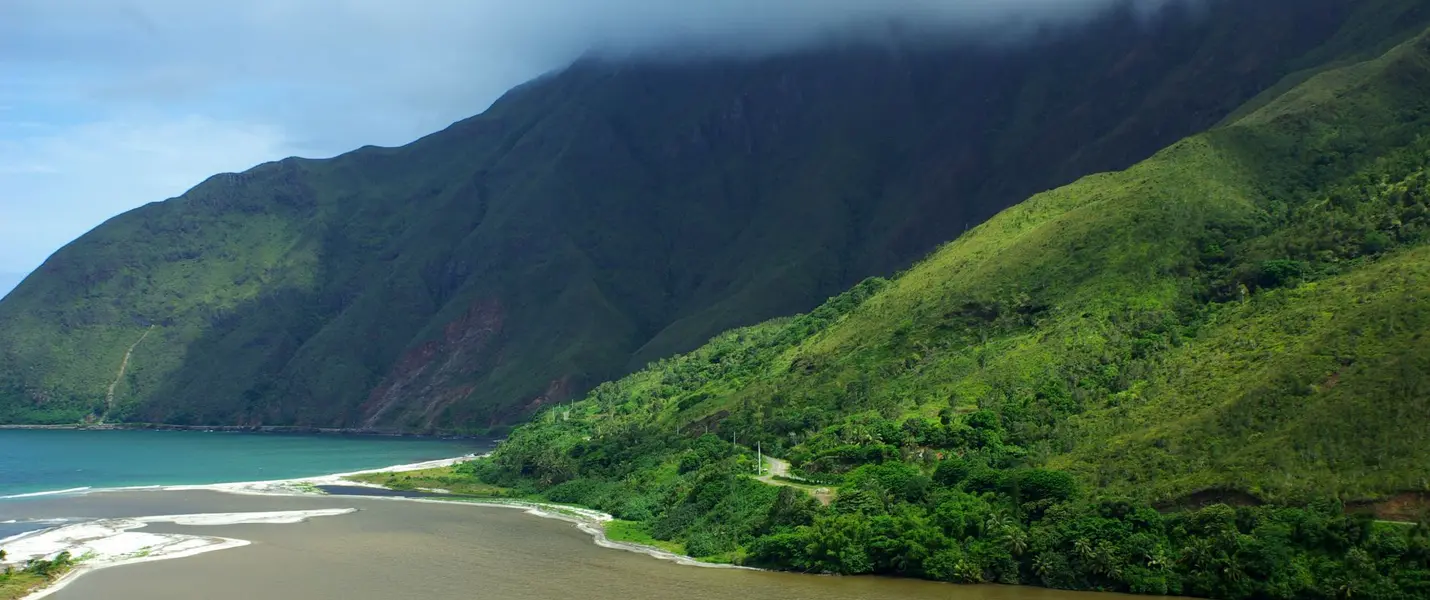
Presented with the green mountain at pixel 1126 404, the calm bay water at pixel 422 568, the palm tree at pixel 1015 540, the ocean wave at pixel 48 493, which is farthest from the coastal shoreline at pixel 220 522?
the palm tree at pixel 1015 540

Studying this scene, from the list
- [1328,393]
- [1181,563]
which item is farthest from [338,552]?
[1328,393]

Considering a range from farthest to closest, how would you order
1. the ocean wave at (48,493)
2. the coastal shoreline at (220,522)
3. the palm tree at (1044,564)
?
1. the ocean wave at (48,493)
2. the coastal shoreline at (220,522)
3. the palm tree at (1044,564)

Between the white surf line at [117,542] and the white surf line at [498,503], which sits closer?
the white surf line at [117,542]

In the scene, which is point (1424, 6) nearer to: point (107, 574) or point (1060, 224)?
point (1060, 224)

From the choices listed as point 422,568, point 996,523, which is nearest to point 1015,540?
point 996,523

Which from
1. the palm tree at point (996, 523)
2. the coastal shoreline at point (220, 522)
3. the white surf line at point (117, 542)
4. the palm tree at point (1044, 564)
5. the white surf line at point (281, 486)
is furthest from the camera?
the white surf line at point (281, 486)

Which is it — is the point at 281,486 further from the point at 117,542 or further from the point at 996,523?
the point at 996,523

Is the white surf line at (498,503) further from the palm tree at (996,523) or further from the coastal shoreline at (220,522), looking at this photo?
the palm tree at (996,523)
